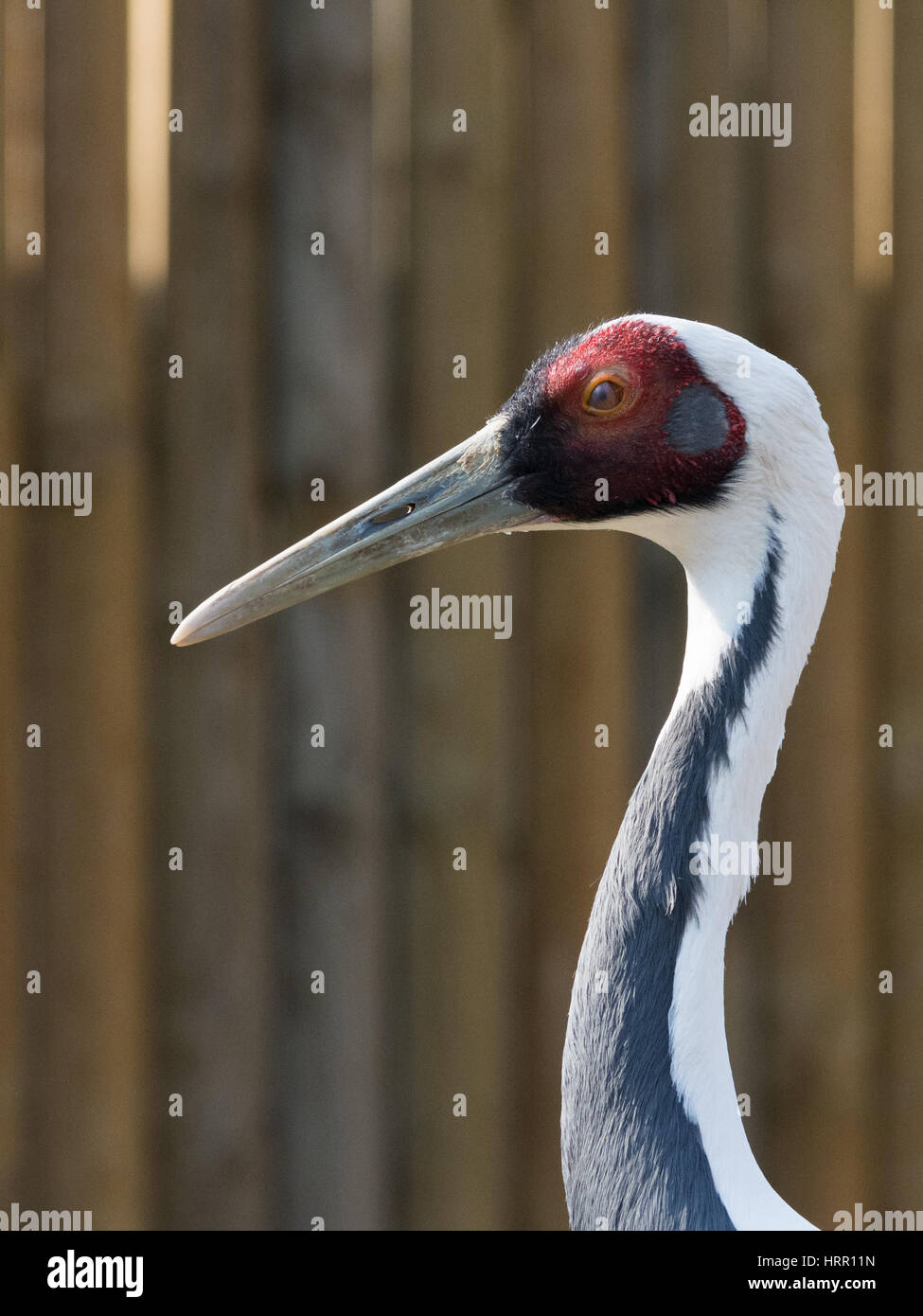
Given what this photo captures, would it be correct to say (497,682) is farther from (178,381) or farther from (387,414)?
(178,381)

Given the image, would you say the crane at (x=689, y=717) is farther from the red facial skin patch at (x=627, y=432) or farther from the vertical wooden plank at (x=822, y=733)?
the vertical wooden plank at (x=822, y=733)

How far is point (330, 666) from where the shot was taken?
1611mm

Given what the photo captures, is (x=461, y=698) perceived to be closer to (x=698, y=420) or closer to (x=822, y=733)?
(x=822, y=733)

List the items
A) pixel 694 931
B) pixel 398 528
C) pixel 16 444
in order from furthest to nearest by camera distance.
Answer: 1. pixel 16 444
2. pixel 398 528
3. pixel 694 931

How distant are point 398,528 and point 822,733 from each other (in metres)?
0.76

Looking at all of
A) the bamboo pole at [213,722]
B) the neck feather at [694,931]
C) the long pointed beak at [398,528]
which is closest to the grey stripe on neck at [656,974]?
the neck feather at [694,931]

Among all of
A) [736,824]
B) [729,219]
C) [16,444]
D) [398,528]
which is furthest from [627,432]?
[16,444]

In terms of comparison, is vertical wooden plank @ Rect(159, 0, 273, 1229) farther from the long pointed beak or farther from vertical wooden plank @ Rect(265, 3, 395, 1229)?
the long pointed beak

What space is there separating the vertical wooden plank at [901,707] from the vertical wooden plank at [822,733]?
0.03 meters

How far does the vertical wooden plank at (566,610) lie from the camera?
1.58 metres

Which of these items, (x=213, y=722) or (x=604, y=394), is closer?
(x=604, y=394)

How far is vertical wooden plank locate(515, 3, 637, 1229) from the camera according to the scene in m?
1.58

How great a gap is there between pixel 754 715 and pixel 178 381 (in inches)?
36.4
